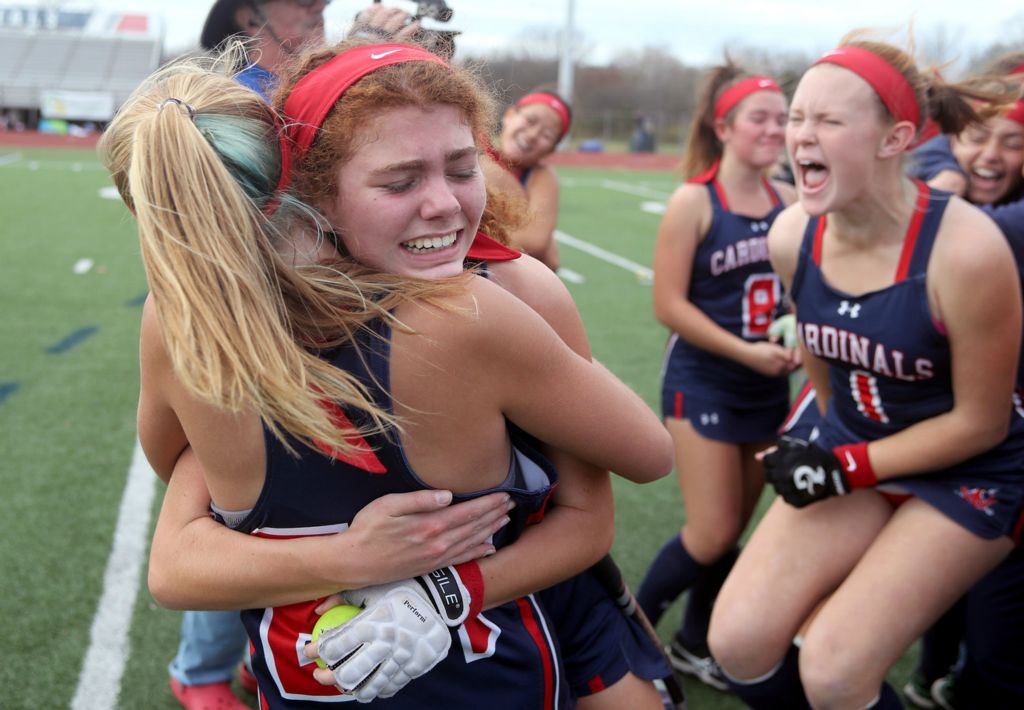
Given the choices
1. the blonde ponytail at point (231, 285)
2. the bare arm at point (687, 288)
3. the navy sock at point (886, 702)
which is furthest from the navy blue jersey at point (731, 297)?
the blonde ponytail at point (231, 285)

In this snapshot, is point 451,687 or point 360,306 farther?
point 451,687

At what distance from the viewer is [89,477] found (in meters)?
5.04

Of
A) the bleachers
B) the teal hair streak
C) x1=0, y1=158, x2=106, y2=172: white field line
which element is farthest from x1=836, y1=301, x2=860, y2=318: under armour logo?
the bleachers

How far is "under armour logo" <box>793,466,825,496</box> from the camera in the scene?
2.63 m

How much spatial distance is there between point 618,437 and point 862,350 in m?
1.21

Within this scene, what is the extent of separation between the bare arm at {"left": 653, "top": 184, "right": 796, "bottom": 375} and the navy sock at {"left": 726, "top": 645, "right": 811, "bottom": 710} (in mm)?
1289

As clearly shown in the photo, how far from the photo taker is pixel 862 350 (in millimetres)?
2594

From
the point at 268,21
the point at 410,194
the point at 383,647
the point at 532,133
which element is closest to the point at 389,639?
the point at 383,647

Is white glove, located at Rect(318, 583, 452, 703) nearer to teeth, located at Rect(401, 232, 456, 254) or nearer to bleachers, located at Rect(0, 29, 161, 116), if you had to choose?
teeth, located at Rect(401, 232, 456, 254)

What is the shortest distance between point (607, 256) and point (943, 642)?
993 centimetres

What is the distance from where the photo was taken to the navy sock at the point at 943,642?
11.0 ft

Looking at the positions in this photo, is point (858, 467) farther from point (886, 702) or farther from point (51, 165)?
point (51, 165)

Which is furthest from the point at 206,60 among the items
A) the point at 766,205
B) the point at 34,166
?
the point at 34,166

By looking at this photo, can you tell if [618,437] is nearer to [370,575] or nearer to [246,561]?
[370,575]
